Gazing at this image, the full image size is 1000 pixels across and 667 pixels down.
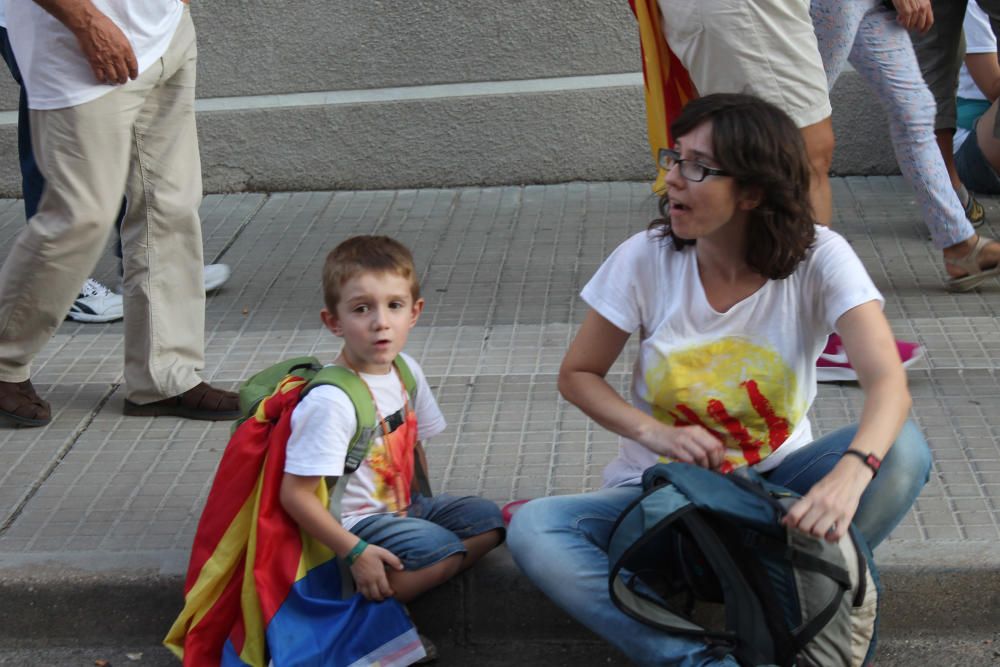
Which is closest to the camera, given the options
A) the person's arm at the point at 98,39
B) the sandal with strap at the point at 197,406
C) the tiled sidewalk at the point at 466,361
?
the tiled sidewalk at the point at 466,361

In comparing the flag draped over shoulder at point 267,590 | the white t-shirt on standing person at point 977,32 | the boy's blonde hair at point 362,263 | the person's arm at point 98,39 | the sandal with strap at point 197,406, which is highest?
the person's arm at point 98,39

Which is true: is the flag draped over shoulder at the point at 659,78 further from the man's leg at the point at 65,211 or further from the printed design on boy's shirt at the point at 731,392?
the man's leg at the point at 65,211

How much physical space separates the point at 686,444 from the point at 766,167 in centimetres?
55

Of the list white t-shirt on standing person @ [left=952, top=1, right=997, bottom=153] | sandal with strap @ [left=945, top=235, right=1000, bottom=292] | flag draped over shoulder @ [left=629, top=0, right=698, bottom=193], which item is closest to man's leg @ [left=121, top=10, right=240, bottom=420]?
flag draped over shoulder @ [left=629, top=0, right=698, bottom=193]

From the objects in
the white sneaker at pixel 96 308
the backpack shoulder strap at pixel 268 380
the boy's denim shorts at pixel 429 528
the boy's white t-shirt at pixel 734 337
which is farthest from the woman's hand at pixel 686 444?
the white sneaker at pixel 96 308

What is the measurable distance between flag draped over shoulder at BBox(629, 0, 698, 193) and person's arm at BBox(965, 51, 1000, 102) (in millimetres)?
2052

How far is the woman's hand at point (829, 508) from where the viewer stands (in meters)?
2.44

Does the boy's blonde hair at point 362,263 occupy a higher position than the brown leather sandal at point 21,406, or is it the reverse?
the boy's blonde hair at point 362,263

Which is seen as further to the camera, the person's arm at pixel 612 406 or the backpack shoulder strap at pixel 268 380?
the backpack shoulder strap at pixel 268 380

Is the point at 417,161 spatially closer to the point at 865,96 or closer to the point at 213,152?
the point at 213,152

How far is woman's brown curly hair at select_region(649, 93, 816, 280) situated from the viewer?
2654 millimetres

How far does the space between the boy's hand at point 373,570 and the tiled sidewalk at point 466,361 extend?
0.58 meters

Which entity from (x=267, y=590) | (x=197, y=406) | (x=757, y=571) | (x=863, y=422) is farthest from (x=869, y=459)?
(x=197, y=406)

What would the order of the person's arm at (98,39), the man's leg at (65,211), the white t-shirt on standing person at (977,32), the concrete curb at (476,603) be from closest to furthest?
1. the concrete curb at (476,603)
2. the person's arm at (98,39)
3. the man's leg at (65,211)
4. the white t-shirt on standing person at (977,32)
